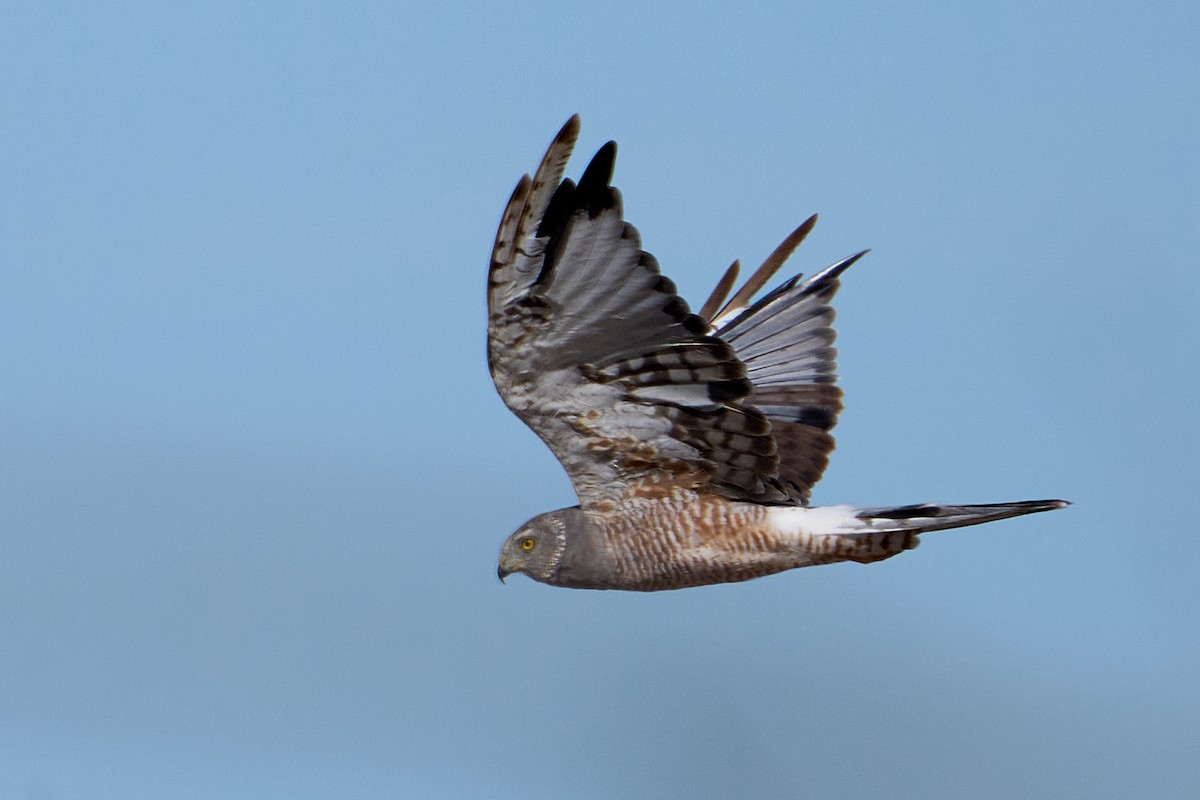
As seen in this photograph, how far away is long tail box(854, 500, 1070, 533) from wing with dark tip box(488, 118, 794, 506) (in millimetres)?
538

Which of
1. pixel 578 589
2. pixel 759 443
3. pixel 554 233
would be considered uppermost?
pixel 554 233

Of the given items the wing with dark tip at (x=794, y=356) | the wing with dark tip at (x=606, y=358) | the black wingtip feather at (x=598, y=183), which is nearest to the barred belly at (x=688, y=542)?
the wing with dark tip at (x=606, y=358)

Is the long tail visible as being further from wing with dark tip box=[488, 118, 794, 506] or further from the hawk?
wing with dark tip box=[488, 118, 794, 506]

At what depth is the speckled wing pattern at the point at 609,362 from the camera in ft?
22.2

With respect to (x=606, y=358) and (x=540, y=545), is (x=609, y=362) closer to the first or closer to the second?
(x=606, y=358)

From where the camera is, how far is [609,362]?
7.40 m

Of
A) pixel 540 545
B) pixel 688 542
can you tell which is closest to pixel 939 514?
pixel 688 542

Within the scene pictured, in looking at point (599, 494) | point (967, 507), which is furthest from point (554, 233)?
point (967, 507)

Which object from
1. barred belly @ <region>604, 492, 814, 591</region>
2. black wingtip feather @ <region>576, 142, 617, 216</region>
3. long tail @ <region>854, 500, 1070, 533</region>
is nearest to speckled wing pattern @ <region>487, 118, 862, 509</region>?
black wingtip feather @ <region>576, 142, 617, 216</region>

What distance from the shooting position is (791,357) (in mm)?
9516

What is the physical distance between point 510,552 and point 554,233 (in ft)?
6.65

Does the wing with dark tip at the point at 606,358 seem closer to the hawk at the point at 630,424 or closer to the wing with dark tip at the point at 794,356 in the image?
the hawk at the point at 630,424

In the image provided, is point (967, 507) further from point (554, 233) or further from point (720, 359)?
point (554, 233)

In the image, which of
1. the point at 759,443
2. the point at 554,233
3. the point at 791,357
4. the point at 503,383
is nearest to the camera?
the point at 554,233
